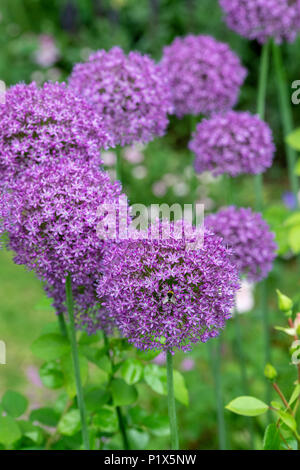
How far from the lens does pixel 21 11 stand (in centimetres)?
675

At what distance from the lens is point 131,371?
64.9 inches

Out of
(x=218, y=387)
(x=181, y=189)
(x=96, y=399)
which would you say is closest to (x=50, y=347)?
(x=96, y=399)

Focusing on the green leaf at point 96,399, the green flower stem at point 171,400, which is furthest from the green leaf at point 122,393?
the green flower stem at point 171,400

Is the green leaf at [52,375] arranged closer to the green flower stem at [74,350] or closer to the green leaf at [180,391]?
the green flower stem at [74,350]

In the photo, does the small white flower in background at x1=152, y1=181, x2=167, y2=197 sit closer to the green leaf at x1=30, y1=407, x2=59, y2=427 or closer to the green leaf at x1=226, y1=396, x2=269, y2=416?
the green leaf at x1=30, y1=407, x2=59, y2=427

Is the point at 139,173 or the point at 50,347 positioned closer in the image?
the point at 50,347

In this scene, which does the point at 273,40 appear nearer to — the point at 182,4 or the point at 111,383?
the point at 111,383

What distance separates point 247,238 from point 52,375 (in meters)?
0.74

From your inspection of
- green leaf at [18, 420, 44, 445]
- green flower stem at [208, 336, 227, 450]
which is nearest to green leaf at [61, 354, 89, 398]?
green leaf at [18, 420, 44, 445]

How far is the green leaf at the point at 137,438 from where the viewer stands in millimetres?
1918

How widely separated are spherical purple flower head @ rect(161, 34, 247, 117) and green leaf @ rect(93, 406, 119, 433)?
1173 millimetres

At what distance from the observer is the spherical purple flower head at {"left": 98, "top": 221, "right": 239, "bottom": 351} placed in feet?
4.07

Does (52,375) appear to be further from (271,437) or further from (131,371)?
(271,437)

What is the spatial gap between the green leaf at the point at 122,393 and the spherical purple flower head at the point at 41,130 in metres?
0.64
